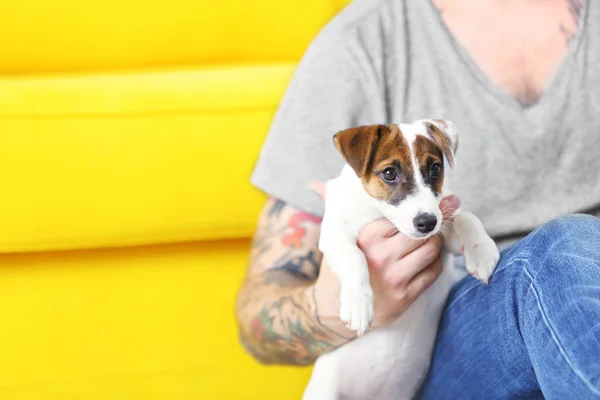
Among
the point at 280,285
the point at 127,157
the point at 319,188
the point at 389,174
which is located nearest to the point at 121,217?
the point at 127,157

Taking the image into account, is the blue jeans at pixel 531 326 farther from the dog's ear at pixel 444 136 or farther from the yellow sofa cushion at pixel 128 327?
the yellow sofa cushion at pixel 128 327

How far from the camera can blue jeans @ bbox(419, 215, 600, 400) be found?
2.60 ft

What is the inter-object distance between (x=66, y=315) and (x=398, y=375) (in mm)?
643

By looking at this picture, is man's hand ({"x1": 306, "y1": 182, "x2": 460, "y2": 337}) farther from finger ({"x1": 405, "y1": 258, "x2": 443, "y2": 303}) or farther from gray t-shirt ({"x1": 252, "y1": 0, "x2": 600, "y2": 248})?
gray t-shirt ({"x1": 252, "y1": 0, "x2": 600, "y2": 248})

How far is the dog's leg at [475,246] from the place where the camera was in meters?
0.92

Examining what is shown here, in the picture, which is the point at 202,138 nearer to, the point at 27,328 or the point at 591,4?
the point at 27,328

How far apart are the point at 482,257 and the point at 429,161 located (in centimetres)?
17

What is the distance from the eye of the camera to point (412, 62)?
1152 millimetres

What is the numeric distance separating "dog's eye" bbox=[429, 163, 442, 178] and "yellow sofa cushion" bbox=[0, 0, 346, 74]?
0.88 meters

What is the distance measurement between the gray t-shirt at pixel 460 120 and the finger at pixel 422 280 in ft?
0.47

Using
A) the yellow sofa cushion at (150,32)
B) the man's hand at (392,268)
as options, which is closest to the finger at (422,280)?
the man's hand at (392,268)

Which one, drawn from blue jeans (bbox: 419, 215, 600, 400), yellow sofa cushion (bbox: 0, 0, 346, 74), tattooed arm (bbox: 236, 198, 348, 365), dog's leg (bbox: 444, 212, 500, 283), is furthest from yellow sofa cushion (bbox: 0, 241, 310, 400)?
dog's leg (bbox: 444, 212, 500, 283)

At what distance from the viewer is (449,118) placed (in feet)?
3.61

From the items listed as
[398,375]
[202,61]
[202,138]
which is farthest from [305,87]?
[202,61]
